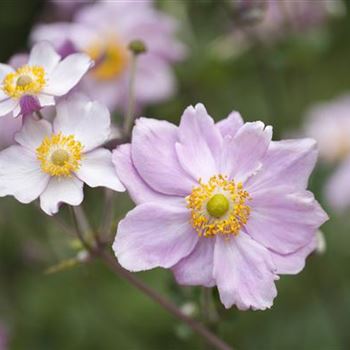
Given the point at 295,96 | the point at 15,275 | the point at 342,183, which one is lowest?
the point at 15,275

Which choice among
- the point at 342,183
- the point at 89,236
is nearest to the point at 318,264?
the point at 342,183

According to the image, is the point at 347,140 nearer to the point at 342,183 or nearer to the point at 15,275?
the point at 342,183

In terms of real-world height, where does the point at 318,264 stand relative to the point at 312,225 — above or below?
below

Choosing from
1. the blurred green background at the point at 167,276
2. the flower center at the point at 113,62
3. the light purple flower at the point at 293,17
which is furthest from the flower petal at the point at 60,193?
the light purple flower at the point at 293,17

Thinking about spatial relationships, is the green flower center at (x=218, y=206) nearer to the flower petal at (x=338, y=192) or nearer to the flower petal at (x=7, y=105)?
the flower petal at (x=7, y=105)

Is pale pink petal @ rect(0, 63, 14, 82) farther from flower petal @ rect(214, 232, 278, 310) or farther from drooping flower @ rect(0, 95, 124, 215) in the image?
flower petal @ rect(214, 232, 278, 310)

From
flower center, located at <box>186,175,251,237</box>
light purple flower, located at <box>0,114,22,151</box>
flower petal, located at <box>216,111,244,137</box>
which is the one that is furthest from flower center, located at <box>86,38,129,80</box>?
flower center, located at <box>186,175,251,237</box>

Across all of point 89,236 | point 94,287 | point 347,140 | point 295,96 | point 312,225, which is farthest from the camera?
point 295,96
